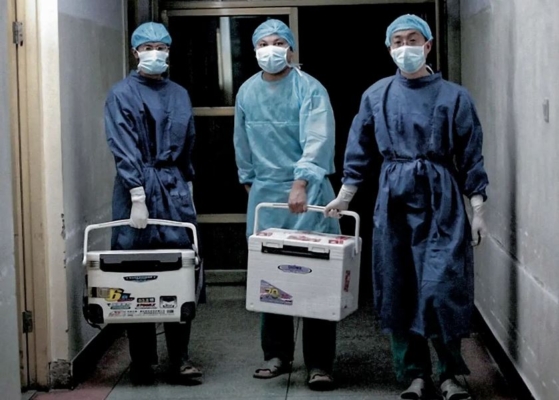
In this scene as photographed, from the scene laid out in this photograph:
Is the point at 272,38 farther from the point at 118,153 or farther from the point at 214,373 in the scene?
the point at 214,373

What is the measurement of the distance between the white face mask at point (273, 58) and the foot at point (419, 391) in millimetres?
1326

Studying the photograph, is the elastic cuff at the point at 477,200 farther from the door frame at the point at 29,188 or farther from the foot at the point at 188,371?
the door frame at the point at 29,188

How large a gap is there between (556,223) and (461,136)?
0.67 m

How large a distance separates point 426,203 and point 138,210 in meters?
1.09

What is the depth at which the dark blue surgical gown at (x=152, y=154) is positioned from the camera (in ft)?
13.4

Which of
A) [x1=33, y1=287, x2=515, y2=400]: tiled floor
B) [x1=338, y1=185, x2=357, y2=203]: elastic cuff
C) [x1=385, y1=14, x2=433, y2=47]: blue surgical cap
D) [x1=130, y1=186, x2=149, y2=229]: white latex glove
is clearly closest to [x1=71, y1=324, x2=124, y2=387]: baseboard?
[x1=33, y1=287, x2=515, y2=400]: tiled floor

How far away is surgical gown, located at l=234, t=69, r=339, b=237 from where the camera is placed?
4.12m

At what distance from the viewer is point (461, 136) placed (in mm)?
3773

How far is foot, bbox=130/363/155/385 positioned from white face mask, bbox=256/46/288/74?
129 cm

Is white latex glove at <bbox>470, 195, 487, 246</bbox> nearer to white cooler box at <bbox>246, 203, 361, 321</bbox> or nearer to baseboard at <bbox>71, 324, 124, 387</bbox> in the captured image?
white cooler box at <bbox>246, 203, 361, 321</bbox>

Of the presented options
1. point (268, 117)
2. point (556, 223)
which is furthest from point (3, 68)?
point (556, 223)

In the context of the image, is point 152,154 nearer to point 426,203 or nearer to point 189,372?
point 189,372

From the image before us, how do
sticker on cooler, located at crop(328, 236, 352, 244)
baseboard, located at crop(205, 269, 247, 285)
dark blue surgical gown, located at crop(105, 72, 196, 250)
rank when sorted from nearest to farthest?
sticker on cooler, located at crop(328, 236, 352, 244), dark blue surgical gown, located at crop(105, 72, 196, 250), baseboard, located at crop(205, 269, 247, 285)

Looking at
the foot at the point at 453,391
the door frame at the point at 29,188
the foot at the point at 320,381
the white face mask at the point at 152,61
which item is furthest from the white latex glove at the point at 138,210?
the foot at the point at 453,391
